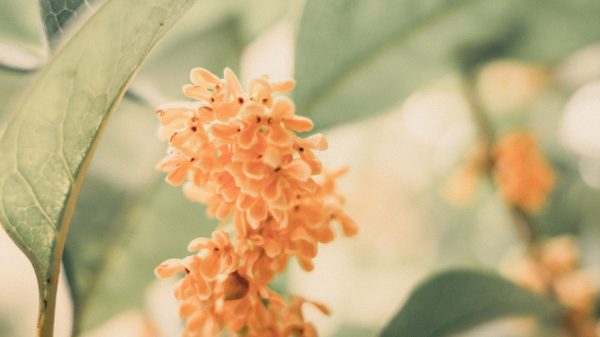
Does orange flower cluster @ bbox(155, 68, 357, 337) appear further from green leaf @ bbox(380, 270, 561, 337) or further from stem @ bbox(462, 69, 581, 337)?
stem @ bbox(462, 69, 581, 337)

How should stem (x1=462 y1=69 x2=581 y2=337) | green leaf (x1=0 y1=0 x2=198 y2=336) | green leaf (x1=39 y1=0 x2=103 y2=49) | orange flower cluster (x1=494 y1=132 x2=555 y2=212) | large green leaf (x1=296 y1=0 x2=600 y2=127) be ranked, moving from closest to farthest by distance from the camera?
green leaf (x1=0 y1=0 x2=198 y2=336), green leaf (x1=39 y1=0 x2=103 y2=49), large green leaf (x1=296 y1=0 x2=600 y2=127), stem (x1=462 y1=69 x2=581 y2=337), orange flower cluster (x1=494 y1=132 x2=555 y2=212)

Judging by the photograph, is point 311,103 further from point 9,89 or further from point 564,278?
point 564,278

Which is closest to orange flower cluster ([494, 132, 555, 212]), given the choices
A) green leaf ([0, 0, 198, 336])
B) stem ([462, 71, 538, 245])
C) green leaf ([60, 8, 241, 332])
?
stem ([462, 71, 538, 245])

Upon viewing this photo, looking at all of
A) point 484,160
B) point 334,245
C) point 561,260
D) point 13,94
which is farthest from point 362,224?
point 13,94

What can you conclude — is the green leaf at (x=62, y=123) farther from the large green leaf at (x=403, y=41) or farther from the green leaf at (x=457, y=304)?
the green leaf at (x=457, y=304)

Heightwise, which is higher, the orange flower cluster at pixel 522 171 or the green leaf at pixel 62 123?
the orange flower cluster at pixel 522 171

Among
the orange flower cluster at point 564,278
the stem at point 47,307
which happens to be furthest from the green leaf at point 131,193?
the orange flower cluster at point 564,278
